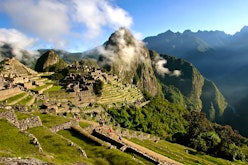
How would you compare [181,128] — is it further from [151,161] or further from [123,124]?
[151,161]

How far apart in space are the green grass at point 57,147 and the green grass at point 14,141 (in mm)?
1359

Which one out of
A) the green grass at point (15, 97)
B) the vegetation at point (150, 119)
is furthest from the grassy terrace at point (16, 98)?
the vegetation at point (150, 119)

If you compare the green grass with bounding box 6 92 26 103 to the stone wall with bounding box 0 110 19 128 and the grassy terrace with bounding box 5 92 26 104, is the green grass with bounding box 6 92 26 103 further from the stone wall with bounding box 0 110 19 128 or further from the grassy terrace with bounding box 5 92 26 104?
the stone wall with bounding box 0 110 19 128

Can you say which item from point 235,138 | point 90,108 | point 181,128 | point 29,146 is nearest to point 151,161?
point 29,146

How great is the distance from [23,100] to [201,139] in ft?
157

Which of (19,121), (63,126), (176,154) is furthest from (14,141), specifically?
(176,154)

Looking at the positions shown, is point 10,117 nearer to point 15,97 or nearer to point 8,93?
point 15,97

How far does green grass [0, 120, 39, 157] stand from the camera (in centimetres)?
2262

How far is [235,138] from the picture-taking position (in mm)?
139750

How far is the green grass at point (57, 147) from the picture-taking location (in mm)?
23602

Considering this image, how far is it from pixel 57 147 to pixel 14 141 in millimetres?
3729

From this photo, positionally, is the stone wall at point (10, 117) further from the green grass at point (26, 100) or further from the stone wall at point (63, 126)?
the green grass at point (26, 100)

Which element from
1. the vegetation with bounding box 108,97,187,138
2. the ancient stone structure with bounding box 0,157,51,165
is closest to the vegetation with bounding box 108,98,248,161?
the vegetation with bounding box 108,97,187,138

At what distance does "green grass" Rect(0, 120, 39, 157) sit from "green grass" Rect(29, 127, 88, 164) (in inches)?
53.5
